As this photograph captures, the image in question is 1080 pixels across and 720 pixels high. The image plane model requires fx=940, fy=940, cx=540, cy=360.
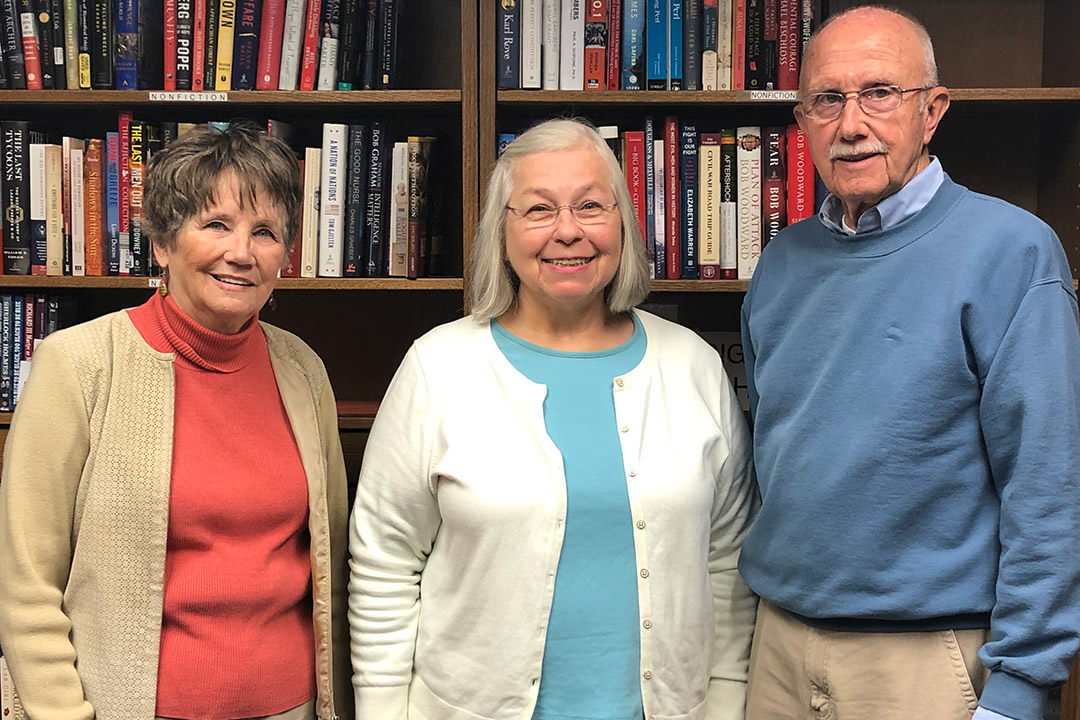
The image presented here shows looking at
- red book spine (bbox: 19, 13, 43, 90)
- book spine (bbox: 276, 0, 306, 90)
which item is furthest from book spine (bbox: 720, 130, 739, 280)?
red book spine (bbox: 19, 13, 43, 90)

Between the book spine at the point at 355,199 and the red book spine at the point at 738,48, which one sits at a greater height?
the red book spine at the point at 738,48

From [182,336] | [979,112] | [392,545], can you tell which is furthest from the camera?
[979,112]

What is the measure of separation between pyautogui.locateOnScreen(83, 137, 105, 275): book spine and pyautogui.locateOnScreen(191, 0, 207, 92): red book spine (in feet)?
0.87

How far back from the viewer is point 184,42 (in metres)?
2.05

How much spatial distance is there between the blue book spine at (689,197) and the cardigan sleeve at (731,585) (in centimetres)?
50

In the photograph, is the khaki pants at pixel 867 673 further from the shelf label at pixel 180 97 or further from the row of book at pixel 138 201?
the shelf label at pixel 180 97

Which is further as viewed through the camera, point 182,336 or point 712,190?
point 712,190

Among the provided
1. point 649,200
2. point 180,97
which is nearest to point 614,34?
point 649,200

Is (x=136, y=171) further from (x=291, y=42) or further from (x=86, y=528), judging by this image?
(x=86, y=528)

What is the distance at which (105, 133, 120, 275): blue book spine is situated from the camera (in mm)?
2092

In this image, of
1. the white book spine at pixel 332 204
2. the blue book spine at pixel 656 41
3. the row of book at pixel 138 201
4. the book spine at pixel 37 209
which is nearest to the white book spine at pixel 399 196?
the row of book at pixel 138 201

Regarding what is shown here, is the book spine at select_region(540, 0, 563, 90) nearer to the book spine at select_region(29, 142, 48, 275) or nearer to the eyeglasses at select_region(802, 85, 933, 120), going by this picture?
the eyeglasses at select_region(802, 85, 933, 120)

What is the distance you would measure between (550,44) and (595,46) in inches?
3.8

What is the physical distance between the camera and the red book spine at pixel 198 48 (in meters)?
2.05
